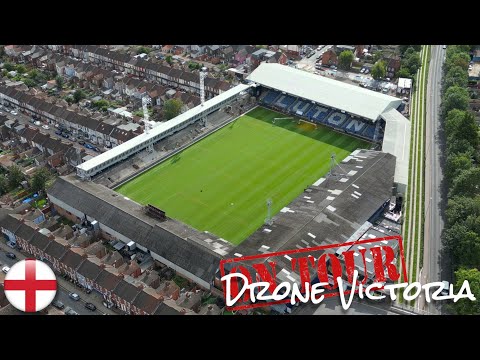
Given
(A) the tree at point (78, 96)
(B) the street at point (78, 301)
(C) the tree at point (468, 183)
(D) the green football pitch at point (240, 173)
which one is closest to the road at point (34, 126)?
(A) the tree at point (78, 96)

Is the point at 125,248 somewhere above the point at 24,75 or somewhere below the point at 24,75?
below

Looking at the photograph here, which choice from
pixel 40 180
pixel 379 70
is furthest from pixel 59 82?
pixel 379 70

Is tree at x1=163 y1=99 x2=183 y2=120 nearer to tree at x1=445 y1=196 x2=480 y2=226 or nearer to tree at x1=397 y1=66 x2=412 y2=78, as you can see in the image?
tree at x1=397 y1=66 x2=412 y2=78

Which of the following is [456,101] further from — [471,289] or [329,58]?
[471,289]

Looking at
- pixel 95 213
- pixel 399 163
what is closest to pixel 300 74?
pixel 399 163

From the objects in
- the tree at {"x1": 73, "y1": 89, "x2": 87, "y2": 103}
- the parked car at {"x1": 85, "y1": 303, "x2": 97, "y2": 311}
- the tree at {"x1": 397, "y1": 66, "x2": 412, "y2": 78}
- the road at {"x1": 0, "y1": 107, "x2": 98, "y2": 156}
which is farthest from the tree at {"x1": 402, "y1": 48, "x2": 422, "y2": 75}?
the parked car at {"x1": 85, "y1": 303, "x2": 97, "y2": 311}

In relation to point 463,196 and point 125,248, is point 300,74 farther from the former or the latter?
point 125,248
